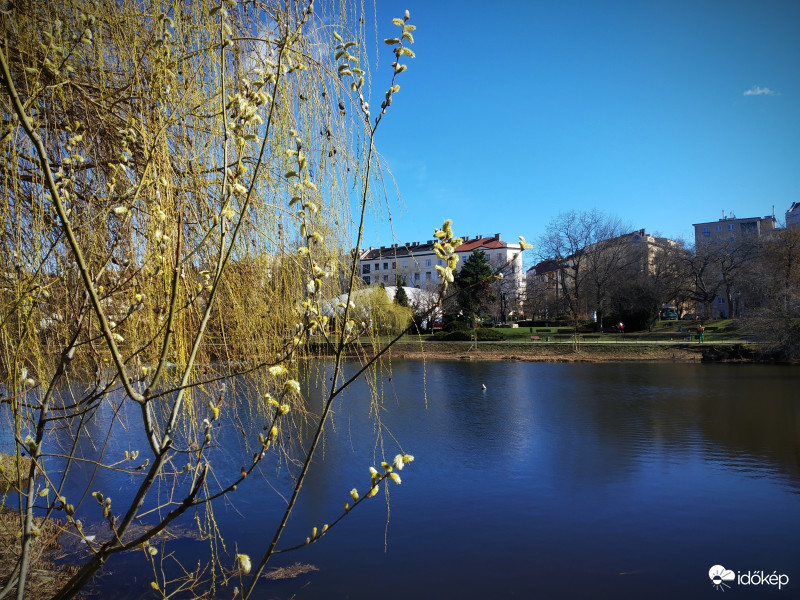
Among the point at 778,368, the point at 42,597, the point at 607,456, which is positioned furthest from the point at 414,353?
the point at 42,597

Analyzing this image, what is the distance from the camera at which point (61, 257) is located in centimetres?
203

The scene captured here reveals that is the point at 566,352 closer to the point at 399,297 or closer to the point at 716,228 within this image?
the point at 399,297

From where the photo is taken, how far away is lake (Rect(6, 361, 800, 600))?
5.16m

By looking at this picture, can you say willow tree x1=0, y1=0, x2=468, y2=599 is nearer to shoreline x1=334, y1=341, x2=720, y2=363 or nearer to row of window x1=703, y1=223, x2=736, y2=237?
shoreline x1=334, y1=341, x2=720, y2=363

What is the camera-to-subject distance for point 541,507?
684cm

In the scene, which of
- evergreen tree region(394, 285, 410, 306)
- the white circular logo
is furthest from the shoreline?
evergreen tree region(394, 285, 410, 306)

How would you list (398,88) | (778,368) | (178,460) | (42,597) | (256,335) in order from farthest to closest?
1. (778,368)
2. (178,460)
3. (42,597)
4. (256,335)
5. (398,88)

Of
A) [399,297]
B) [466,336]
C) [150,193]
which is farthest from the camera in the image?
[466,336]

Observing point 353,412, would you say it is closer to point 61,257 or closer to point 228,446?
point 228,446

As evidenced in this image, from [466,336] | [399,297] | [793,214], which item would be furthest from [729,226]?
[399,297]

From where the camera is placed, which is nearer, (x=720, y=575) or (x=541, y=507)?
(x=720, y=575)

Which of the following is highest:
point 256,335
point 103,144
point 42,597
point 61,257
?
point 103,144

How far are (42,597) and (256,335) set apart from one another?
343cm

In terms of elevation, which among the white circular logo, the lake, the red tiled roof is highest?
the red tiled roof
